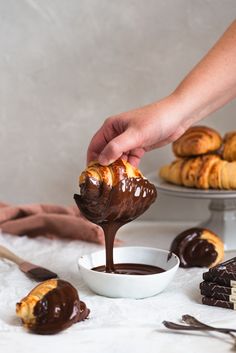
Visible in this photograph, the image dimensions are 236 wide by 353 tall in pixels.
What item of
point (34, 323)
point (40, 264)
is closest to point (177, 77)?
point (40, 264)

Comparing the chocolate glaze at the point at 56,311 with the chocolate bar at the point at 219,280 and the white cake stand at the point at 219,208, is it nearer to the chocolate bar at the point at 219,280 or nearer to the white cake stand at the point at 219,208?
the chocolate bar at the point at 219,280

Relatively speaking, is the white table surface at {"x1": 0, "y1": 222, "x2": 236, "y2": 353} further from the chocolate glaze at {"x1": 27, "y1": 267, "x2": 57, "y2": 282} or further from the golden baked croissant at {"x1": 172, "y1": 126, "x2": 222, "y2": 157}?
the golden baked croissant at {"x1": 172, "y1": 126, "x2": 222, "y2": 157}

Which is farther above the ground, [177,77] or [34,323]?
[177,77]

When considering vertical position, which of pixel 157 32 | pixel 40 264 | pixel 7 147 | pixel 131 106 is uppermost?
pixel 157 32

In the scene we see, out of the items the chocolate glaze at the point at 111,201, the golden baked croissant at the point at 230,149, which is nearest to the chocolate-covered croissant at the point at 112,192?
the chocolate glaze at the point at 111,201

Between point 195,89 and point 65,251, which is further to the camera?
point 65,251

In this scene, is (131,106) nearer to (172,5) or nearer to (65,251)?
(172,5)

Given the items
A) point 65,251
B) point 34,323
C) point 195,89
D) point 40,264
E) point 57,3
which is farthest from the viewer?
point 57,3
